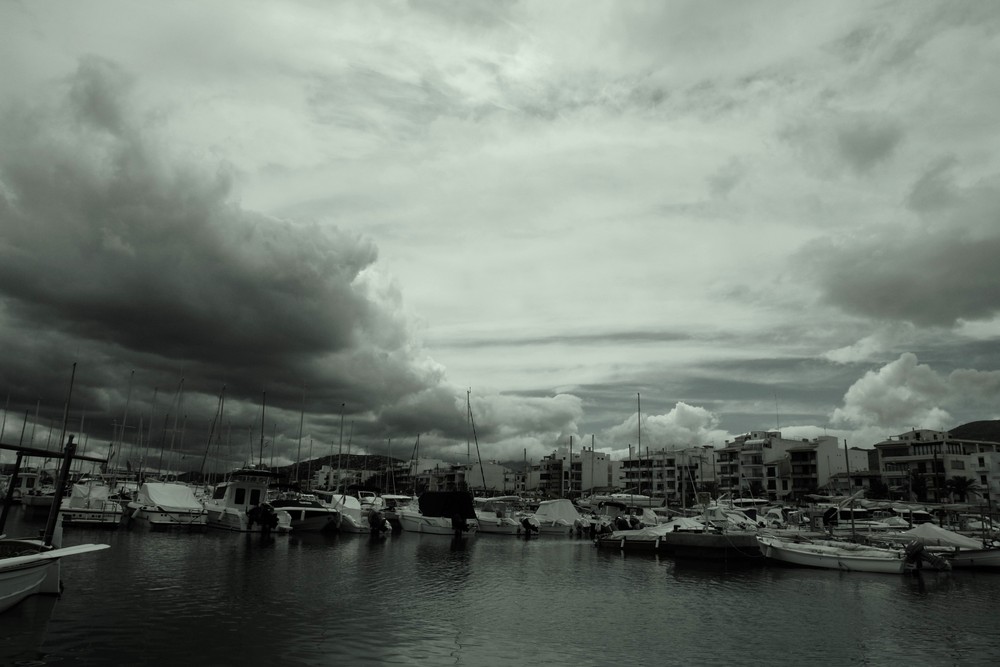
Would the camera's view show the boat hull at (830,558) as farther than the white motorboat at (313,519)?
No

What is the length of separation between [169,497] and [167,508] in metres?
3.00

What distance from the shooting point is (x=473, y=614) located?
1012 inches

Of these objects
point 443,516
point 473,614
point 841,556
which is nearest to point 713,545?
point 841,556

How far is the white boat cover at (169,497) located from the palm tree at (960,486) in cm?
10879

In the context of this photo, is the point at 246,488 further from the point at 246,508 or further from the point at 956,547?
the point at 956,547

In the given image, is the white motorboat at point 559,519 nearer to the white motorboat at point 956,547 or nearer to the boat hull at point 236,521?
the boat hull at point 236,521

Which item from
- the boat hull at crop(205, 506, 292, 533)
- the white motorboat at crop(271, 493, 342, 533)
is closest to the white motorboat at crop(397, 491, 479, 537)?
the white motorboat at crop(271, 493, 342, 533)

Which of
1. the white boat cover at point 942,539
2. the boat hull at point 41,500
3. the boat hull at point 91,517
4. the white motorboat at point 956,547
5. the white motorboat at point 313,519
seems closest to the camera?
the white motorboat at point 956,547

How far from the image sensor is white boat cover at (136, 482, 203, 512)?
58844mm

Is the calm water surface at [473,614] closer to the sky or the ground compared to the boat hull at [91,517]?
closer to the ground

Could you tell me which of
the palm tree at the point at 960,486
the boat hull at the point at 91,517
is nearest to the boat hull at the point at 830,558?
the boat hull at the point at 91,517

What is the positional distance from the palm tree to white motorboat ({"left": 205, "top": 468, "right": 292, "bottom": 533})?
4050 inches

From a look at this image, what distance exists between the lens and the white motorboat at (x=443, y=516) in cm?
6712

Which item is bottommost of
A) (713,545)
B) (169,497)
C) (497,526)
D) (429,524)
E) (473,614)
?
(473,614)
